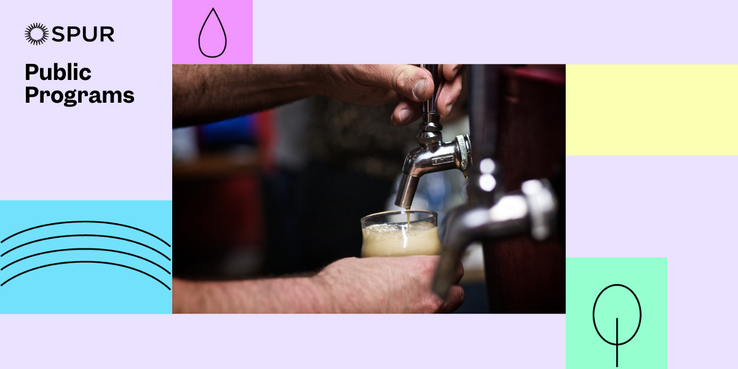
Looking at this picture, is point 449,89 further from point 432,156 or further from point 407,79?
point 432,156

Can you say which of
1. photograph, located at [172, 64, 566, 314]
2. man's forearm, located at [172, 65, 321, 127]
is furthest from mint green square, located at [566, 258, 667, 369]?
man's forearm, located at [172, 65, 321, 127]

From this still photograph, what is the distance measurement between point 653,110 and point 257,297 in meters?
0.97

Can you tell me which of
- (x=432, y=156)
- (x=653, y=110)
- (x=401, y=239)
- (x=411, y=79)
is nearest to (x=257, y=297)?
(x=401, y=239)

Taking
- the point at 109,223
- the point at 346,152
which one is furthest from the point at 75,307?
the point at 346,152

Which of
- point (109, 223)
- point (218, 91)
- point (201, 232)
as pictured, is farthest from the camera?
point (201, 232)

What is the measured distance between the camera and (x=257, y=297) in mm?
1158

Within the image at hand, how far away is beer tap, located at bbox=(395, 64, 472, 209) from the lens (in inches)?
43.0

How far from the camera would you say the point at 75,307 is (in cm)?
118

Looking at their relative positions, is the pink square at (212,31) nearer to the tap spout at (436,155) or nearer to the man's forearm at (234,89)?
the man's forearm at (234,89)

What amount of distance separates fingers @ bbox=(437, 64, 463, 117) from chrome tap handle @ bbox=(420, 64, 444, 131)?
0.07ft

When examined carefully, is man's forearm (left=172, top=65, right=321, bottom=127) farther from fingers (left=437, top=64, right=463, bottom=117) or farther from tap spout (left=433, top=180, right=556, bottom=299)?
tap spout (left=433, top=180, right=556, bottom=299)

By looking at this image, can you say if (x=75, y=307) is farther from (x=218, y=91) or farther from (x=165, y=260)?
(x=218, y=91)

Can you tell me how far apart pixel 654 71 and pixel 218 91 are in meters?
1.07

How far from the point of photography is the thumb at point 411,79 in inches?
46.2
